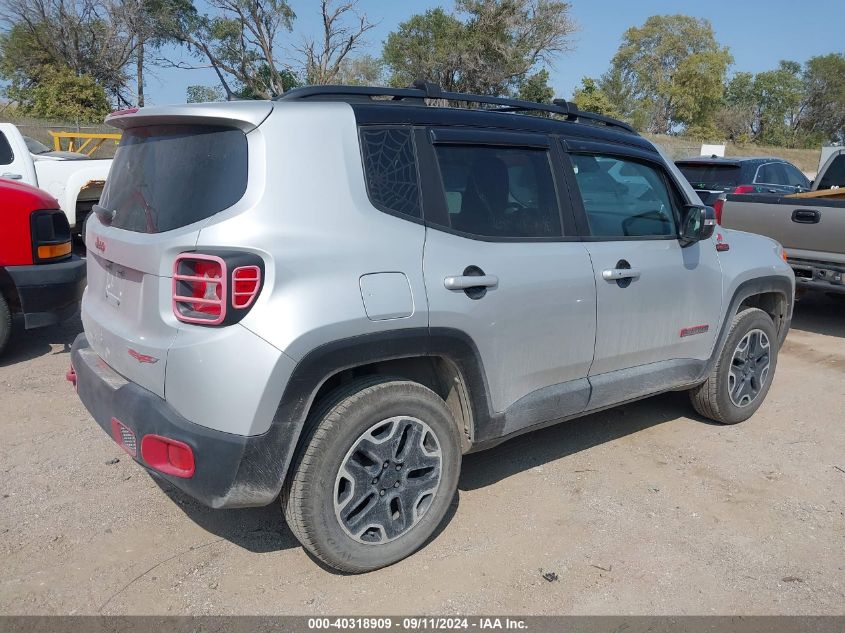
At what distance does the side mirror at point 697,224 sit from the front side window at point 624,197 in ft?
0.23

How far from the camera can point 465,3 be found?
3781 centimetres

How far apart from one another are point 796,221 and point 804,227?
0.09 m

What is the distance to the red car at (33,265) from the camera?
534 cm

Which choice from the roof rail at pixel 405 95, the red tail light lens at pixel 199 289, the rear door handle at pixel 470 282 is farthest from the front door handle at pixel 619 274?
the red tail light lens at pixel 199 289

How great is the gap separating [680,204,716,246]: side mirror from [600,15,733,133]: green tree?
197ft

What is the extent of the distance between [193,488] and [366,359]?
783 mm

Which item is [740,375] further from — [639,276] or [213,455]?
[213,455]

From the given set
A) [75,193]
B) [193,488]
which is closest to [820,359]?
[193,488]

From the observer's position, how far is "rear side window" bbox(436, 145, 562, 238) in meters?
3.17

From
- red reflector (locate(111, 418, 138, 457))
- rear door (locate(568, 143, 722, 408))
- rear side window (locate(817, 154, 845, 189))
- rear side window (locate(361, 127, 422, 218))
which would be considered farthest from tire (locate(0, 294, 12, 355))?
rear side window (locate(817, 154, 845, 189))

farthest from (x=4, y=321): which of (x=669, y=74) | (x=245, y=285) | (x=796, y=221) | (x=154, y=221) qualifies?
(x=669, y=74)

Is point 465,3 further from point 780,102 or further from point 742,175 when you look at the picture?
point 780,102

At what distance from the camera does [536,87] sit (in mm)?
40375

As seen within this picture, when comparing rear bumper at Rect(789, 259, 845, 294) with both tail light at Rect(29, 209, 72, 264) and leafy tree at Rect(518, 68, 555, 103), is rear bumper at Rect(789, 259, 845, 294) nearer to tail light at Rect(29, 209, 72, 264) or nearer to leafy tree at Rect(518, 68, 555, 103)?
tail light at Rect(29, 209, 72, 264)
